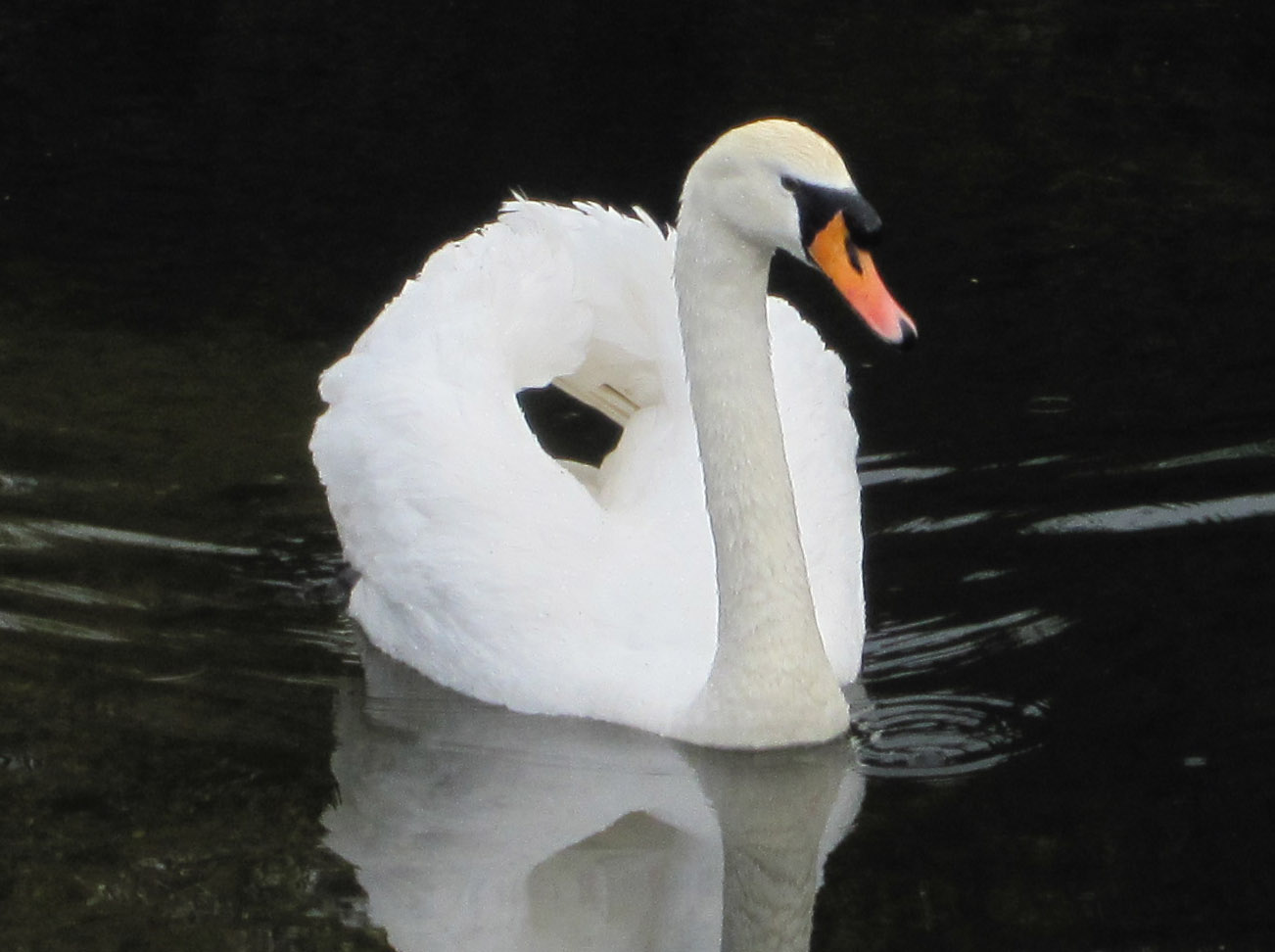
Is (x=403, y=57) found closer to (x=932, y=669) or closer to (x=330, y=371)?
(x=330, y=371)

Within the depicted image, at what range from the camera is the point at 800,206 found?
20.7ft

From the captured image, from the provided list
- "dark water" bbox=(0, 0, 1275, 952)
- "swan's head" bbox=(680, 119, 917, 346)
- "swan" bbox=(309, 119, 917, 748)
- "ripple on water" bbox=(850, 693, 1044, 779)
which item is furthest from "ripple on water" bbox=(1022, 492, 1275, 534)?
"swan's head" bbox=(680, 119, 917, 346)

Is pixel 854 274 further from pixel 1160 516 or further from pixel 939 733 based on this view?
pixel 1160 516

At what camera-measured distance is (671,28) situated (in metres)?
14.6

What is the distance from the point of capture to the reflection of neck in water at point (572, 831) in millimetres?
6137

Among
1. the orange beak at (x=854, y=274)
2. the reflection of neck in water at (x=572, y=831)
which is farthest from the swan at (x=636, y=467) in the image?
the reflection of neck in water at (x=572, y=831)

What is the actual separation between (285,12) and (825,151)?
30.2 ft

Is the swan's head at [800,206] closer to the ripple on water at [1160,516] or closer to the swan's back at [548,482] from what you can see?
the swan's back at [548,482]

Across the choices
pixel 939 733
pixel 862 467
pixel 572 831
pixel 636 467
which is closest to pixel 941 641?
pixel 939 733

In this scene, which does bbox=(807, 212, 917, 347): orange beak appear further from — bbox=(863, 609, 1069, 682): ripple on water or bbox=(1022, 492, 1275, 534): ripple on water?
bbox=(1022, 492, 1275, 534): ripple on water

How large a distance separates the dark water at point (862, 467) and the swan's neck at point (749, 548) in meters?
0.16

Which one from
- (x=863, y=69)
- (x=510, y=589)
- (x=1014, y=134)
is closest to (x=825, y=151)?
(x=510, y=589)

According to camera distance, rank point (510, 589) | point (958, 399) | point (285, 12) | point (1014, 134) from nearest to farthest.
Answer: point (510, 589), point (958, 399), point (1014, 134), point (285, 12)

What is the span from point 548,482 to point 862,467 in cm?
188
